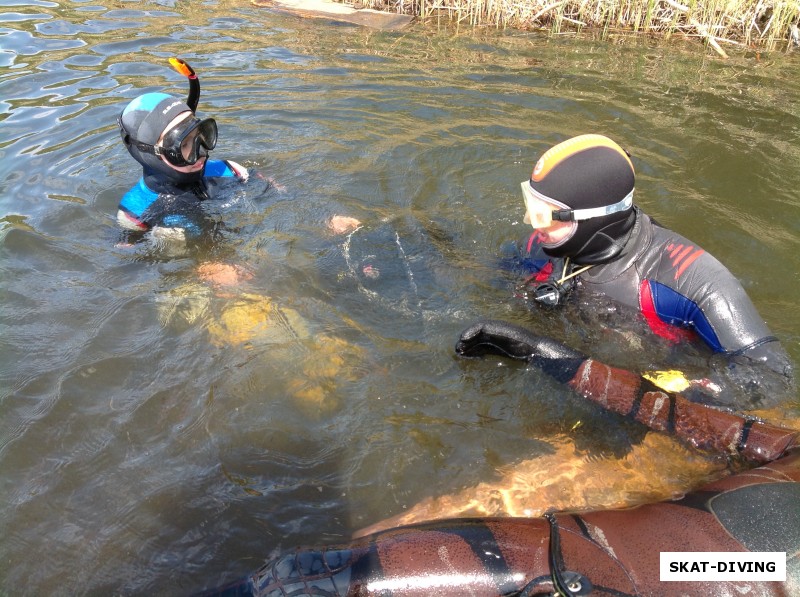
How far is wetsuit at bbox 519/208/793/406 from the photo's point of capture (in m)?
2.96

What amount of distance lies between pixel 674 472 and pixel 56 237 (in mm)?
4942

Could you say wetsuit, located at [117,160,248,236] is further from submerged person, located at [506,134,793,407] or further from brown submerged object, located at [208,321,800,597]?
brown submerged object, located at [208,321,800,597]

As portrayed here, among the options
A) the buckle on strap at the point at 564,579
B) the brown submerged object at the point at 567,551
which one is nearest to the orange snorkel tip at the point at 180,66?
the brown submerged object at the point at 567,551

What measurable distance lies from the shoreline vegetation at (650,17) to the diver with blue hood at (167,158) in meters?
7.48

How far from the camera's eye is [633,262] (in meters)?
3.41

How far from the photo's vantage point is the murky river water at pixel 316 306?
2732 millimetres

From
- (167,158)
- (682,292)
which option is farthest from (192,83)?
(682,292)

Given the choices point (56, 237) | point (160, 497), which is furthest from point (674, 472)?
point (56, 237)

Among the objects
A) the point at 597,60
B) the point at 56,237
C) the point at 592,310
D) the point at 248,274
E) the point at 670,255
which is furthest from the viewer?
the point at 597,60

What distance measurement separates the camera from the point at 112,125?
6.73 m

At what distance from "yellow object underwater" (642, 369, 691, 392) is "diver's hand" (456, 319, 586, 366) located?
0.51 metres

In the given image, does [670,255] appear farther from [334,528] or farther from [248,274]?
[248,274]

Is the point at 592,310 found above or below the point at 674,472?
above

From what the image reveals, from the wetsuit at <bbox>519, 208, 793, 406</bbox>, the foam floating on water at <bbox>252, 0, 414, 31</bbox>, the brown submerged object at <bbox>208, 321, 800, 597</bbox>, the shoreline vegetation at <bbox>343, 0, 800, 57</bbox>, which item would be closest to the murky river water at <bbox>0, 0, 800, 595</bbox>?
the wetsuit at <bbox>519, 208, 793, 406</bbox>
